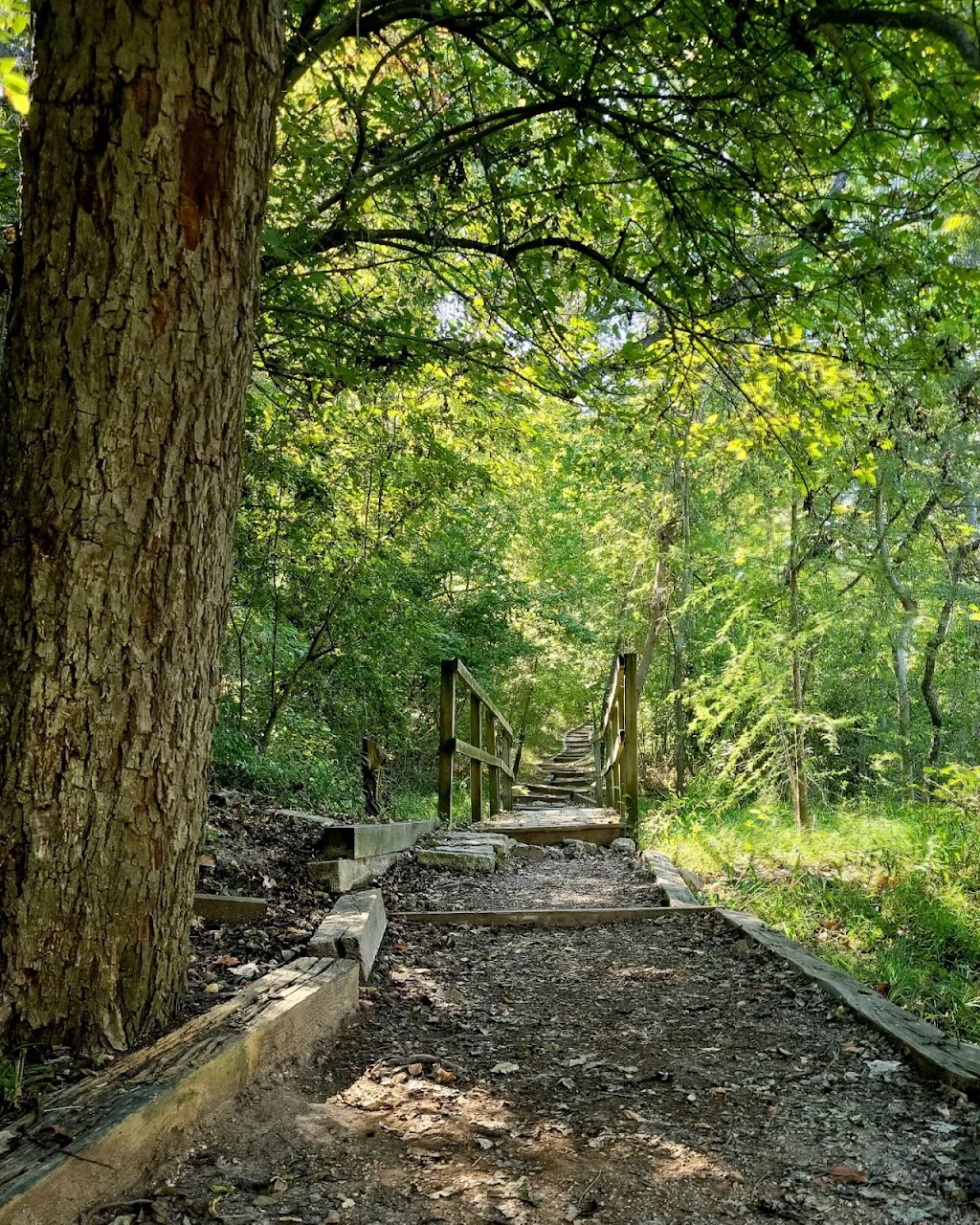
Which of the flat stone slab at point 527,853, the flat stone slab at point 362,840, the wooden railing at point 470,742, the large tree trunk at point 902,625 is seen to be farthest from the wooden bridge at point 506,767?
the large tree trunk at point 902,625

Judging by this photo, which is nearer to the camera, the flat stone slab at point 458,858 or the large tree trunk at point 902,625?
the flat stone slab at point 458,858

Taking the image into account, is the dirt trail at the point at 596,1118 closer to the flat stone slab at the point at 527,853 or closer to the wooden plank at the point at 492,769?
the flat stone slab at the point at 527,853

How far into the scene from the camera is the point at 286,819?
4516mm

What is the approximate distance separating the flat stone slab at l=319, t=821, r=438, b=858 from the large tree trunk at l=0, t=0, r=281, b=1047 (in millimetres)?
1912

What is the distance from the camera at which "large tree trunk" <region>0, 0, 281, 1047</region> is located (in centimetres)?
169

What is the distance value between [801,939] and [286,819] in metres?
2.80

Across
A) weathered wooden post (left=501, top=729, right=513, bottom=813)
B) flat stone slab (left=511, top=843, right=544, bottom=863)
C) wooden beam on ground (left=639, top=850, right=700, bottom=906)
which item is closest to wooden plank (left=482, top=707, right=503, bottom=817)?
weathered wooden post (left=501, top=729, right=513, bottom=813)

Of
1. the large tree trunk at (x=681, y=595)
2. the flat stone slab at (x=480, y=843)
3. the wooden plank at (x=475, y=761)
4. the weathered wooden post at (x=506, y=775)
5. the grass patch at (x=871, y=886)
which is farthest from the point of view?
the weathered wooden post at (x=506, y=775)

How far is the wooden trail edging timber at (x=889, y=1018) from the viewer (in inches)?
77.8

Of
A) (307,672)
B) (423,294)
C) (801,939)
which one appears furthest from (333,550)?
(801,939)

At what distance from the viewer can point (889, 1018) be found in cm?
236

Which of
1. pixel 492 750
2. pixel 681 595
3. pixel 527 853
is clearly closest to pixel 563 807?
pixel 492 750

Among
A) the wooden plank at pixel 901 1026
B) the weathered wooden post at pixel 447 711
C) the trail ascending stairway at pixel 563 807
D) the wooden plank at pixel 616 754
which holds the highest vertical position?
the weathered wooden post at pixel 447 711

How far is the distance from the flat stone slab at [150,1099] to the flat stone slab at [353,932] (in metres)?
0.45
